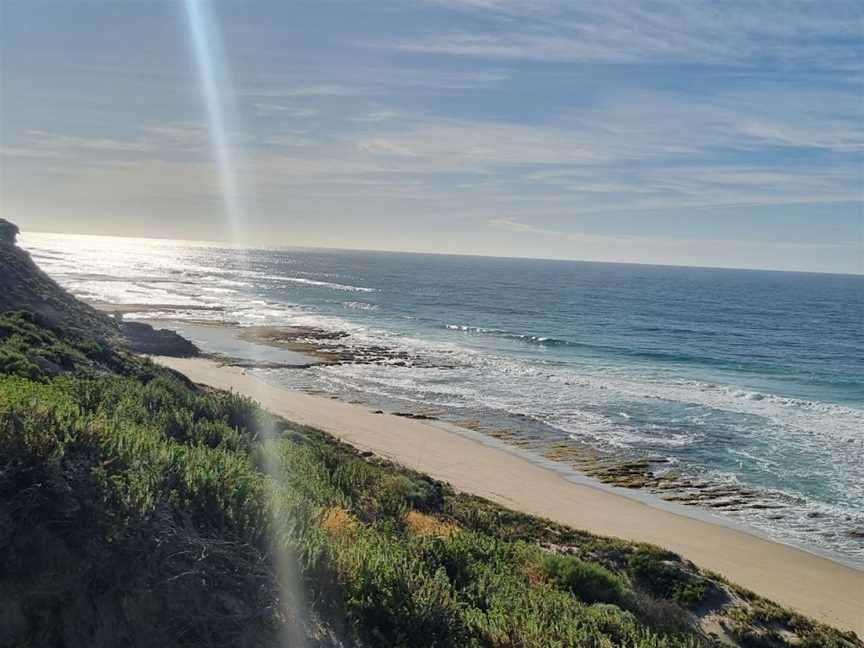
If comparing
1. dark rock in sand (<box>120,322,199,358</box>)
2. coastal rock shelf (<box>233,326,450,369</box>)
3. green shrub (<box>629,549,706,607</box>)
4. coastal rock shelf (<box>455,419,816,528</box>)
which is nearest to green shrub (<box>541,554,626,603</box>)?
green shrub (<box>629,549,706,607</box>)

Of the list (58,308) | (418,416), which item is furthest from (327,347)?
(58,308)

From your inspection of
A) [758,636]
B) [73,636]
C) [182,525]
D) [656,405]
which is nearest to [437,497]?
[758,636]

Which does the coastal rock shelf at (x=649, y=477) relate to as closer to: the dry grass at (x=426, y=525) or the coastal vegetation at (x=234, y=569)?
the coastal vegetation at (x=234, y=569)

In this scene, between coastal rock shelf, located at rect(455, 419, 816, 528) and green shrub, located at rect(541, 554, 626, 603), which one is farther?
coastal rock shelf, located at rect(455, 419, 816, 528)

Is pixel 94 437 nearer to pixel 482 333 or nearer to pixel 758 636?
pixel 758 636

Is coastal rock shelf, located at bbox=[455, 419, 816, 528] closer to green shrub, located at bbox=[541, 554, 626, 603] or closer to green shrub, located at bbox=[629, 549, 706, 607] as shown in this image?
green shrub, located at bbox=[629, 549, 706, 607]

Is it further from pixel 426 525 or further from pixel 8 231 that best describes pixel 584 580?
pixel 8 231

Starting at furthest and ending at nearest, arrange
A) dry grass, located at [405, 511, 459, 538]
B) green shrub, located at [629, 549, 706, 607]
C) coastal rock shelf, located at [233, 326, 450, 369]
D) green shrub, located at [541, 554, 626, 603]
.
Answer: coastal rock shelf, located at [233, 326, 450, 369], green shrub, located at [629, 549, 706, 607], dry grass, located at [405, 511, 459, 538], green shrub, located at [541, 554, 626, 603]
